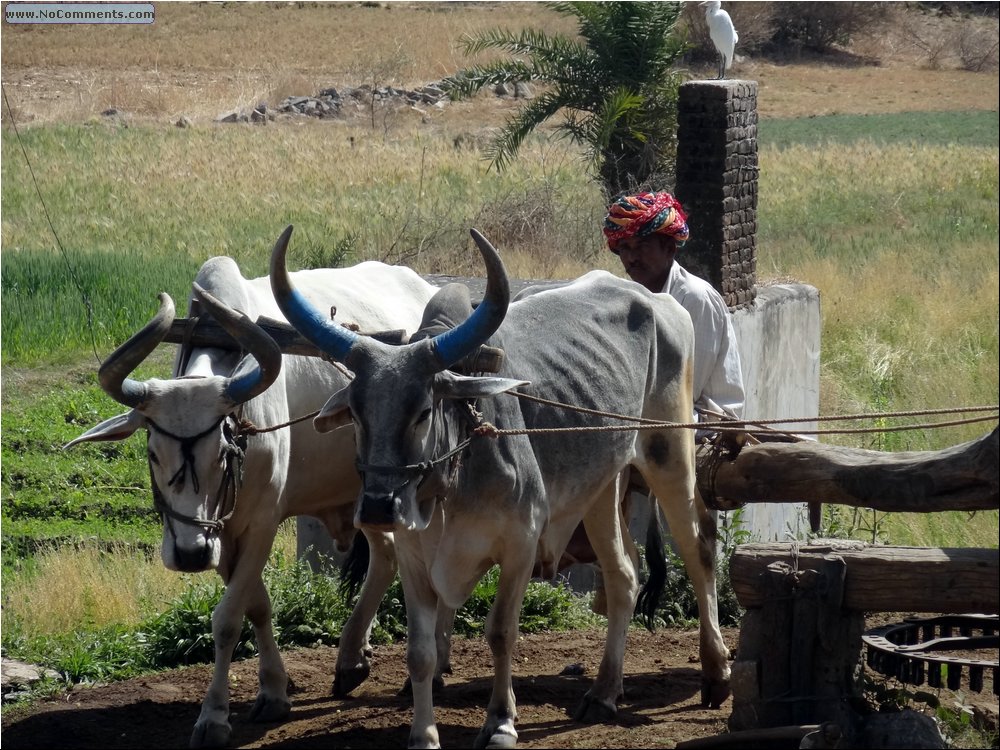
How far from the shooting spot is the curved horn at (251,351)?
5.04 m

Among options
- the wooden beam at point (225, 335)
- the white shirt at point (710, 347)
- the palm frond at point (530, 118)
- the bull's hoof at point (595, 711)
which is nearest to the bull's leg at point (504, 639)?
the bull's hoof at point (595, 711)

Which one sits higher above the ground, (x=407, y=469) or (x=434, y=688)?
(x=407, y=469)

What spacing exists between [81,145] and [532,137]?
29.1 feet

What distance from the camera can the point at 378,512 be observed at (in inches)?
173

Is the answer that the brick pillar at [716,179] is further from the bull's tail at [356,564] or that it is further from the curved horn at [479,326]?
the curved horn at [479,326]

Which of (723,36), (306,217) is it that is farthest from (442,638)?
(306,217)

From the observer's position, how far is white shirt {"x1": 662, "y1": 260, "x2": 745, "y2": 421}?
6.40m

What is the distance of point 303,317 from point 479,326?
2.07ft

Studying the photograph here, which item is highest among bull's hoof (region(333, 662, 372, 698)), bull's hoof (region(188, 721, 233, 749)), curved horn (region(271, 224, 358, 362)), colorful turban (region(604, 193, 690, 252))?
colorful turban (region(604, 193, 690, 252))

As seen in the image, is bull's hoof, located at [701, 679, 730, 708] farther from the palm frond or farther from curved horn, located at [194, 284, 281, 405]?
the palm frond

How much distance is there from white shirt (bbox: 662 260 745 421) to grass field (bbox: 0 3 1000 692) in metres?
1.83

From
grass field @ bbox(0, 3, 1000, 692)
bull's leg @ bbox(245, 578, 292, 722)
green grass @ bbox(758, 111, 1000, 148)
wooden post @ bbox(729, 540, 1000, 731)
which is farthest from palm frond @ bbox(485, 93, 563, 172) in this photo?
green grass @ bbox(758, 111, 1000, 148)

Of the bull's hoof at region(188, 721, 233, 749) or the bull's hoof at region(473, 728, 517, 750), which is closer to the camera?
the bull's hoof at region(473, 728, 517, 750)

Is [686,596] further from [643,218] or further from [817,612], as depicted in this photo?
[817,612]
